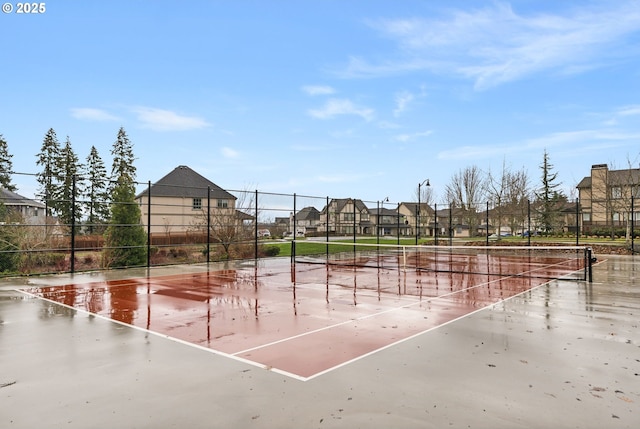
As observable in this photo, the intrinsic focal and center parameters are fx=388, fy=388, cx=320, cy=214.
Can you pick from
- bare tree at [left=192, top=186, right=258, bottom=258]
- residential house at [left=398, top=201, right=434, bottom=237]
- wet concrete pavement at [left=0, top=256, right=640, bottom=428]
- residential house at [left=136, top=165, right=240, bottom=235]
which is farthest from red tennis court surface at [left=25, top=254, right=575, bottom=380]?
residential house at [left=398, top=201, right=434, bottom=237]

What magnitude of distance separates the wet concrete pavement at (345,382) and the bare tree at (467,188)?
32.5 m

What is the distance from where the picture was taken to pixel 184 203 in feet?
100

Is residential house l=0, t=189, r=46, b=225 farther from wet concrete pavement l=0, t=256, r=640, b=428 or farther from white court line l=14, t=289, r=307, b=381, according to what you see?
wet concrete pavement l=0, t=256, r=640, b=428

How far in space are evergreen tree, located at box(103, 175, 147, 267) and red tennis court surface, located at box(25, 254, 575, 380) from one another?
145 inches

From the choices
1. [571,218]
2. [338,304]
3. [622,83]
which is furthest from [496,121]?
[571,218]

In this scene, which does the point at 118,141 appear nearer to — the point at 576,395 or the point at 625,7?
the point at 625,7

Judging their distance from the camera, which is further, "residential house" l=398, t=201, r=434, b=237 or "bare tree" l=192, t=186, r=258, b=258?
"residential house" l=398, t=201, r=434, b=237

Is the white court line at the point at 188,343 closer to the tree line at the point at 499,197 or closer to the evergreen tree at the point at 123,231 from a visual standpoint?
the evergreen tree at the point at 123,231

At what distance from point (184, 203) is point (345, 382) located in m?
29.3

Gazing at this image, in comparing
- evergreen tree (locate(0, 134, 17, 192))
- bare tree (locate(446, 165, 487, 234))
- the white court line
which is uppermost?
evergreen tree (locate(0, 134, 17, 192))

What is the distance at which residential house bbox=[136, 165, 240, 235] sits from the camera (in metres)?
17.1

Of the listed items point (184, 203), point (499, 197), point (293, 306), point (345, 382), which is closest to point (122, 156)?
point (184, 203)

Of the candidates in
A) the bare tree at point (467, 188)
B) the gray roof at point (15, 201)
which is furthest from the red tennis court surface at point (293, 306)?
the bare tree at point (467, 188)

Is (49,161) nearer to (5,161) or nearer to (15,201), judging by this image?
(5,161)
